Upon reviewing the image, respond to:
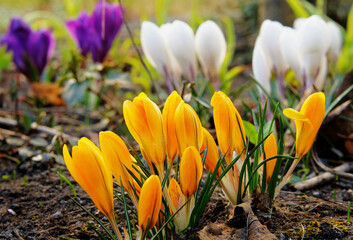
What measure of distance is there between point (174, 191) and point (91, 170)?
0.68 ft

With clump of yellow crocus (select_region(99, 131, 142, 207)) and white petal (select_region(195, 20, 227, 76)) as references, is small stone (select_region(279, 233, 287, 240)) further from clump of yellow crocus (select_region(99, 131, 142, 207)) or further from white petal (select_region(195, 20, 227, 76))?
white petal (select_region(195, 20, 227, 76))

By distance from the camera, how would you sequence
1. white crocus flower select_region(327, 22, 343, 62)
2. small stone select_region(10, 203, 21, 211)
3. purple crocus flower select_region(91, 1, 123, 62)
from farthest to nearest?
1. purple crocus flower select_region(91, 1, 123, 62)
2. white crocus flower select_region(327, 22, 343, 62)
3. small stone select_region(10, 203, 21, 211)

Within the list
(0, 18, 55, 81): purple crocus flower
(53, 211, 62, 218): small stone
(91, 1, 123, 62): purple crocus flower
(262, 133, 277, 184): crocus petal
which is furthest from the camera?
(0, 18, 55, 81): purple crocus flower

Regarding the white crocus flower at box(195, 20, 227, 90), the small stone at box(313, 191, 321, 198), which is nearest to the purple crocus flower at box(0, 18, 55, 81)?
the white crocus flower at box(195, 20, 227, 90)

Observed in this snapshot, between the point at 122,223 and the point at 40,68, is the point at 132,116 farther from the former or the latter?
the point at 40,68

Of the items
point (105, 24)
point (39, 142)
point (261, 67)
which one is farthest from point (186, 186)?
point (105, 24)

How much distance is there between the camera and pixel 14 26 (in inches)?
111

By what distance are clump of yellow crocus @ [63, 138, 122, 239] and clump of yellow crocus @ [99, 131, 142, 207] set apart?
0.04 metres

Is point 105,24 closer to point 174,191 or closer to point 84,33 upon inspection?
point 84,33

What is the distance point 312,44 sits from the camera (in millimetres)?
1838

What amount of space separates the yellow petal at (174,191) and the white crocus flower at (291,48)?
1058 millimetres

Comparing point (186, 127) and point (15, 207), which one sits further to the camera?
point (15, 207)

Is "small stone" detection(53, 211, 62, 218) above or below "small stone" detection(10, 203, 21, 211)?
above

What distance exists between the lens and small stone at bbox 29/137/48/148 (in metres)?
1.93
